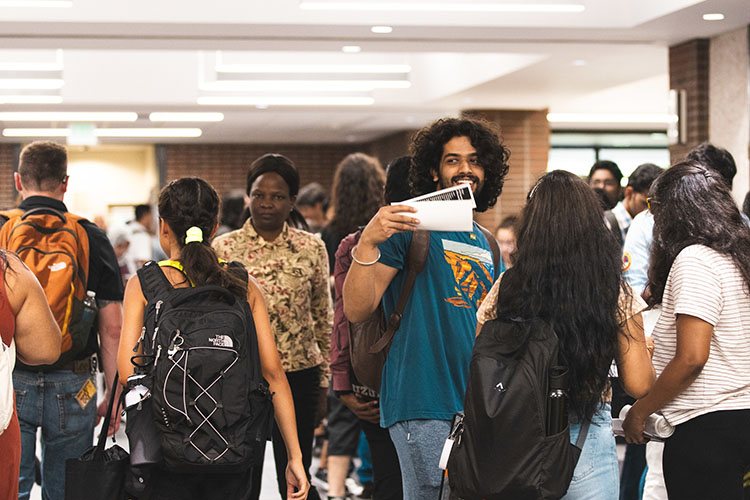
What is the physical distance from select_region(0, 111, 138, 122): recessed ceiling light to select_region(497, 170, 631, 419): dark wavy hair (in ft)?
38.9

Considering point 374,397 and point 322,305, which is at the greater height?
point 322,305

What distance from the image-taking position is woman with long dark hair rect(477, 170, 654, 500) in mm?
2314

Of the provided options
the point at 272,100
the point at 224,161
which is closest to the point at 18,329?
the point at 272,100

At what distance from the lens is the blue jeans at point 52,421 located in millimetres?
3424

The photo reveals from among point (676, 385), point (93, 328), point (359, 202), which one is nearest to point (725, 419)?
point (676, 385)

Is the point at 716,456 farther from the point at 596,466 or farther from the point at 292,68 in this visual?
the point at 292,68

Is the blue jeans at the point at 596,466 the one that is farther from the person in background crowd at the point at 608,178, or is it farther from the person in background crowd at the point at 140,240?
the person in background crowd at the point at 140,240

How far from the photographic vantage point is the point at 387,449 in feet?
11.6

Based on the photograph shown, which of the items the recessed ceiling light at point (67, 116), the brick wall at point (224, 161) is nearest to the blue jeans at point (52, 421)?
the recessed ceiling light at point (67, 116)

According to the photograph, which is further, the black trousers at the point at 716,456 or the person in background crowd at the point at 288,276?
the person in background crowd at the point at 288,276

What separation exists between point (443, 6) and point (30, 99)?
22.8 feet

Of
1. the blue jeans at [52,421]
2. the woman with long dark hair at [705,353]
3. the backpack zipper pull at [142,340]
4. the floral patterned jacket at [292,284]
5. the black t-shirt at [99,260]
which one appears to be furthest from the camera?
the floral patterned jacket at [292,284]

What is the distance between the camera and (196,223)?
281cm

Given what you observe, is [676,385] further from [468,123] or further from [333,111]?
[333,111]
